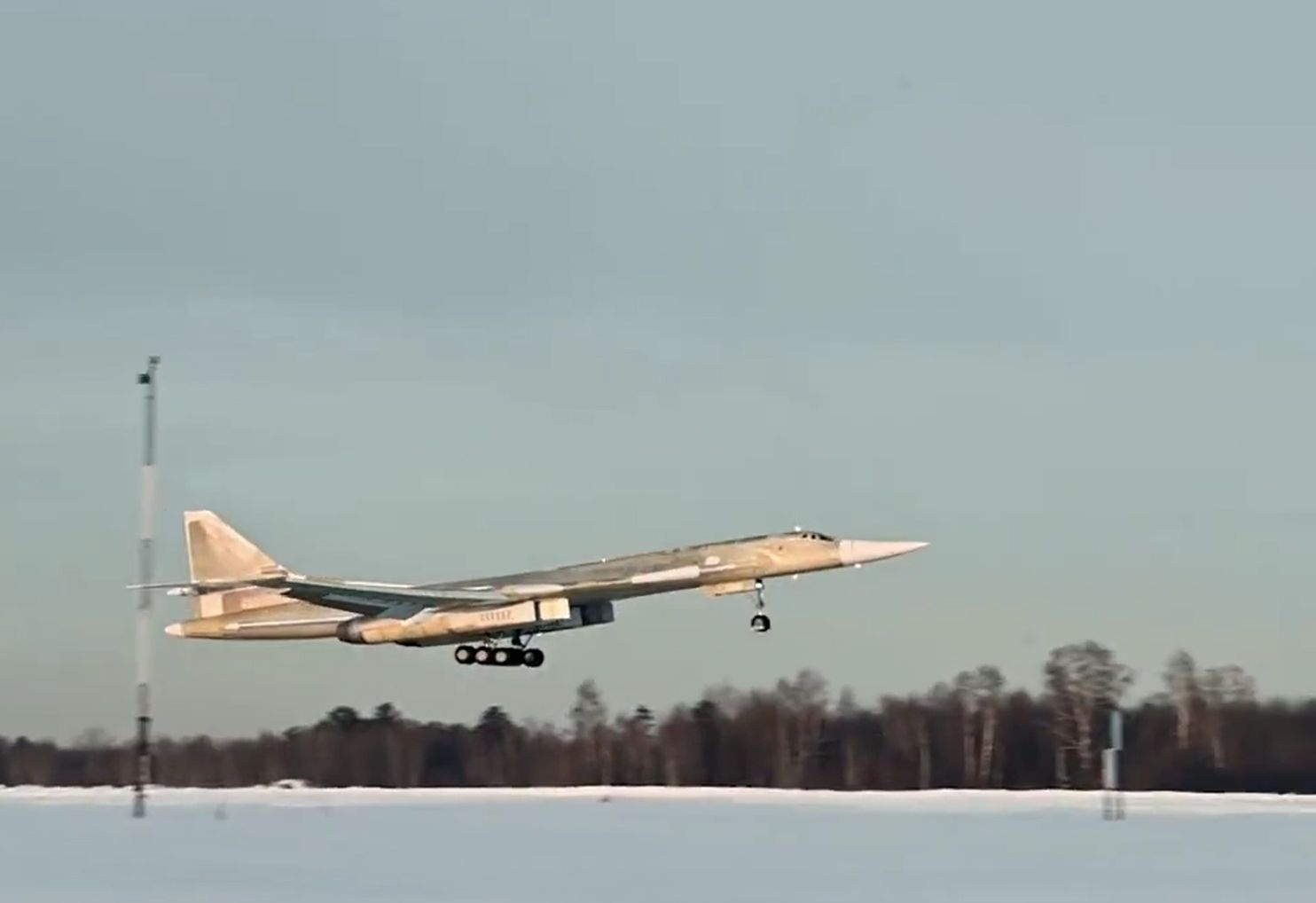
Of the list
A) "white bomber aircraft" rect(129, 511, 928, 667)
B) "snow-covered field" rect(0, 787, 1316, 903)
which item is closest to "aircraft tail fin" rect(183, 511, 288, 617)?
"white bomber aircraft" rect(129, 511, 928, 667)

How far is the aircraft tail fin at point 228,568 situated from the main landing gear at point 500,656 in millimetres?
4604

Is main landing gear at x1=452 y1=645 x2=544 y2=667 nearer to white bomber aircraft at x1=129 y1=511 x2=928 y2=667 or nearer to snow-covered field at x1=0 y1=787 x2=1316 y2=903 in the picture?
white bomber aircraft at x1=129 y1=511 x2=928 y2=667

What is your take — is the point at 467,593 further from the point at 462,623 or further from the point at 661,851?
the point at 661,851

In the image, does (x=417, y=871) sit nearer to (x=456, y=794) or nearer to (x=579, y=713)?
(x=456, y=794)

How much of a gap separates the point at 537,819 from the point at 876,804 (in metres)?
9.02

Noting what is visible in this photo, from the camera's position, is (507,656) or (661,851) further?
(507,656)

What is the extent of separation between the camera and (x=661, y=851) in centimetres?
2655

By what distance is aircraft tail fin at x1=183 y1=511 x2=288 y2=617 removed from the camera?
5181 cm

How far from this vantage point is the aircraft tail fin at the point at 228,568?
51812 mm

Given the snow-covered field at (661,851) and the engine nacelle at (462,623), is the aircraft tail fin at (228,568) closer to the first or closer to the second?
the engine nacelle at (462,623)

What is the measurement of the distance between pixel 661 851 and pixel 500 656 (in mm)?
23639

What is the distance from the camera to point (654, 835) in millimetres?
29641

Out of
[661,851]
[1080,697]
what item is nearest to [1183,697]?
[1080,697]

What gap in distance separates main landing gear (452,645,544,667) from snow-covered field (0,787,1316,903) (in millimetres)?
7088
